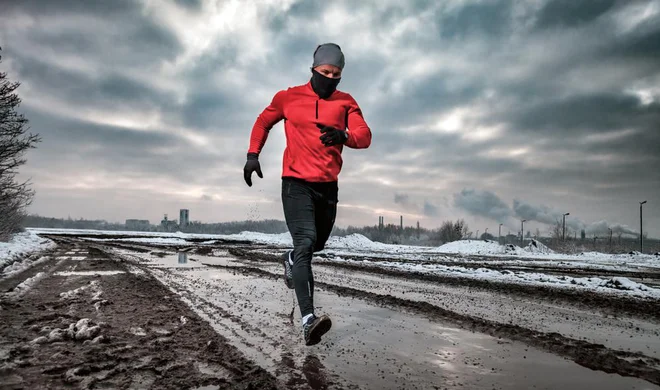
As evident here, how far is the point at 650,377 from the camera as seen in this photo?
8.46ft

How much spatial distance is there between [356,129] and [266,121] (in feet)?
2.91

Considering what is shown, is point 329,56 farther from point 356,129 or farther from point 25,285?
point 25,285

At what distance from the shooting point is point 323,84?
11.9 feet

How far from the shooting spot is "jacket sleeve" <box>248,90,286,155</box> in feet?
12.6

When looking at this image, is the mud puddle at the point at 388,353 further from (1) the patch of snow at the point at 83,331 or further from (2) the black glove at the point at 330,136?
(2) the black glove at the point at 330,136

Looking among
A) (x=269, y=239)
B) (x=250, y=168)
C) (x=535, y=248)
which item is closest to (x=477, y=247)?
(x=535, y=248)

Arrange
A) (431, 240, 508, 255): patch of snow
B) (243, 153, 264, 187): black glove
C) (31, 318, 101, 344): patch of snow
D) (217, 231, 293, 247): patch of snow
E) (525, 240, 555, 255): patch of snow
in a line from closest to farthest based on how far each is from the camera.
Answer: (31, 318, 101, 344): patch of snow < (243, 153, 264, 187): black glove < (217, 231, 293, 247): patch of snow < (431, 240, 508, 255): patch of snow < (525, 240, 555, 255): patch of snow

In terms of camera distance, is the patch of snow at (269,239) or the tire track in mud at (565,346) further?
the patch of snow at (269,239)

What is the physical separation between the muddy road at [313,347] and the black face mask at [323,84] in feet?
6.84

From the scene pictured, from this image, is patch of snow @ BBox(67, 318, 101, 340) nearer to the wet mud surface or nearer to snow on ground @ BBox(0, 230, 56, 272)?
the wet mud surface

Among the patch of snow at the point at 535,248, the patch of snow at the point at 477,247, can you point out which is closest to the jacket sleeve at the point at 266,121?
the patch of snow at the point at 477,247

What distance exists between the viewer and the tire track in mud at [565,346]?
109 inches

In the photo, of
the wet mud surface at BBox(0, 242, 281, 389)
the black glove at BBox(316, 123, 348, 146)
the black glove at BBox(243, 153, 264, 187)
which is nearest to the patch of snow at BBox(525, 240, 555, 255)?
the wet mud surface at BBox(0, 242, 281, 389)

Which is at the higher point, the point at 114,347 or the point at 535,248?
the point at 114,347
